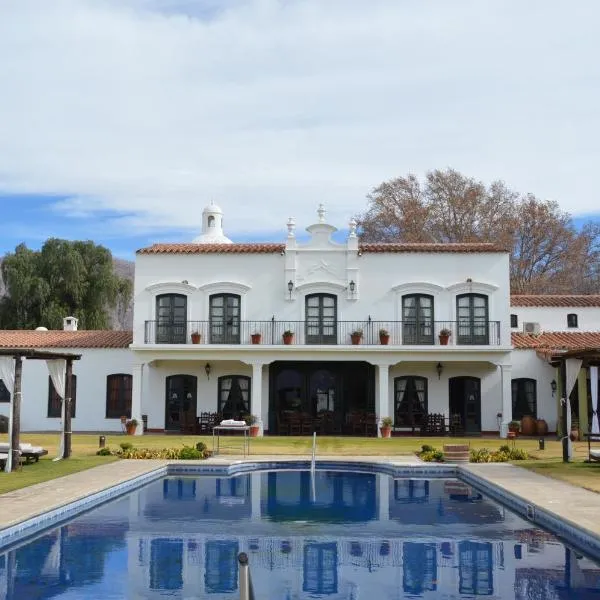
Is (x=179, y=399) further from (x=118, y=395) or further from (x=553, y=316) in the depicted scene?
(x=553, y=316)

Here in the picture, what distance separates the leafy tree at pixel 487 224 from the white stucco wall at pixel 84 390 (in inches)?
655

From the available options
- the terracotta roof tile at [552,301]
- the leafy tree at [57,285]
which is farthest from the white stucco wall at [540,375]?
the leafy tree at [57,285]

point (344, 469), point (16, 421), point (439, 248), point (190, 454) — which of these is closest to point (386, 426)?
point (439, 248)

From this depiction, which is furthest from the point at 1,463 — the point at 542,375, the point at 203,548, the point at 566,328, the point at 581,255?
the point at 581,255

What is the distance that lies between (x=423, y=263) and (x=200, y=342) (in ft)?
24.8

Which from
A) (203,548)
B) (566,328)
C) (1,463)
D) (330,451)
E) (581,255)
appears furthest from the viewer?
(581,255)

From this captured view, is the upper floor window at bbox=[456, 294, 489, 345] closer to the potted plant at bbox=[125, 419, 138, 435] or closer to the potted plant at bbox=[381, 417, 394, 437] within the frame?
the potted plant at bbox=[381, 417, 394, 437]

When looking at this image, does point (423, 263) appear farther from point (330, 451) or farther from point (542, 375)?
point (330, 451)

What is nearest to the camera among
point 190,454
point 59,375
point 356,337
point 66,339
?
point 59,375

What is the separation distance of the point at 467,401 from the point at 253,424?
7.05m

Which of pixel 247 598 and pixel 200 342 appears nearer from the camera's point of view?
pixel 247 598

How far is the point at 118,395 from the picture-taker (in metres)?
28.0

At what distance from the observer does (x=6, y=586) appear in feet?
27.9

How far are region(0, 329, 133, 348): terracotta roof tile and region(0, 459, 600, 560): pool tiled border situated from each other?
422 inches
